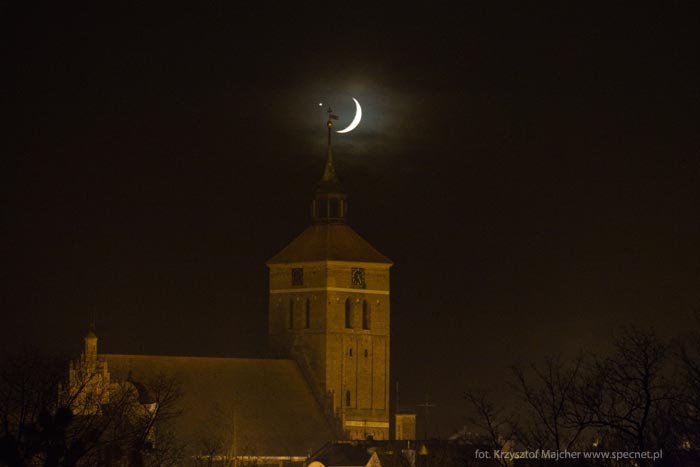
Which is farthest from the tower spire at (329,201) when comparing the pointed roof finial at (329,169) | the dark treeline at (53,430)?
the dark treeline at (53,430)

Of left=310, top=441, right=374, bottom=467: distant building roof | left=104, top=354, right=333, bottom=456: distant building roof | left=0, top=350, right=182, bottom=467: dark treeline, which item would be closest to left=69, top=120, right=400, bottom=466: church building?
left=104, top=354, right=333, bottom=456: distant building roof

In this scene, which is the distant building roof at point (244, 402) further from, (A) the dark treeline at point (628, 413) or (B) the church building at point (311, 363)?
(A) the dark treeline at point (628, 413)

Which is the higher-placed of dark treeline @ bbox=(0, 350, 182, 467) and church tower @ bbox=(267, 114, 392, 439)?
church tower @ bbox=(267, 114, 392, 439)

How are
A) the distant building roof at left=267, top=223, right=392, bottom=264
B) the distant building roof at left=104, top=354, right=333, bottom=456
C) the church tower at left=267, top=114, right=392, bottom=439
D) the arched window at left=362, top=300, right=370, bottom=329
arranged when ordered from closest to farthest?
the distant building roof at left=104, top=354, right=333, bottom=456, the church tower at left=267, top=114, right=392, bottom=439, the distant building roof at left=267, top=223, right=392, bottom=264, the arched window at left=362, top=300, right=370, bottom=329

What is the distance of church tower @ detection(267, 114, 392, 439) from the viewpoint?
436ft

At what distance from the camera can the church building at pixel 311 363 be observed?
5044 inches

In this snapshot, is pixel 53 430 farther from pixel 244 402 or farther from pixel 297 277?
pixel 297 277

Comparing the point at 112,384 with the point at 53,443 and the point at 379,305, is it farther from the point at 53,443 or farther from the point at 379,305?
the point at 53,443

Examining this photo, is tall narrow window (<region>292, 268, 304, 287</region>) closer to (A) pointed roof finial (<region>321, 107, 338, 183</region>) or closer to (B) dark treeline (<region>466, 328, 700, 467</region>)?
(A) pointed roof finial (<region>321, 107, 338, 183</region>)

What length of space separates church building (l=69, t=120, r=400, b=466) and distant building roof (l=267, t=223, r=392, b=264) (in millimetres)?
57

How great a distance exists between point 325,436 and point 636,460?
7979 centimetres

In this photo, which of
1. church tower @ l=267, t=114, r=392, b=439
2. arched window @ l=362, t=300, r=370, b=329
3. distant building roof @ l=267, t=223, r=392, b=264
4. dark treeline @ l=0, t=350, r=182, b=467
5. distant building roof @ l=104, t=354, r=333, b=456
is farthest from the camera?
arched window @ l=362, t=300, r=370, b=329

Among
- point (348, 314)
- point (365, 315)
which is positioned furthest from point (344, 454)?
point (365, 315)

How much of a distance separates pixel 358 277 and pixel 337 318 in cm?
279
